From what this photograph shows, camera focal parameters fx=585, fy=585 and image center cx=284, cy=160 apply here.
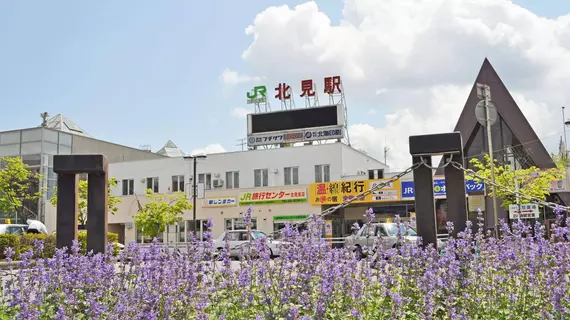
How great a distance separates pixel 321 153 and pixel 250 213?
1378 inches

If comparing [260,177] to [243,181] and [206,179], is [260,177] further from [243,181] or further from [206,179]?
[206,179]

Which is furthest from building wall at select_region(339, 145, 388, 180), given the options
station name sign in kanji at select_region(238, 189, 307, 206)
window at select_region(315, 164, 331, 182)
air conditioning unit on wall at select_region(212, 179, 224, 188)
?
air conditioning unit on wall at select_region(212, 179, 224, 188)

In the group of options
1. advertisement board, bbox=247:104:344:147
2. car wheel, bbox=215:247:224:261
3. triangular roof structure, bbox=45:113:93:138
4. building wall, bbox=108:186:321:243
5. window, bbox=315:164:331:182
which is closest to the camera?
car wheel, bbox=215:247:224:261

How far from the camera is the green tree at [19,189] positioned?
41938 mm

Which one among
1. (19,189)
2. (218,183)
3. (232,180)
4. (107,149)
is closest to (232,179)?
(232,180)

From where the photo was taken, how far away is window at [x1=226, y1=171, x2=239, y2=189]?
142ft

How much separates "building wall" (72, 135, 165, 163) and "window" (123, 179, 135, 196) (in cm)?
545

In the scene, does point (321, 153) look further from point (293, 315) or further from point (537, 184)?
point (293, 315)

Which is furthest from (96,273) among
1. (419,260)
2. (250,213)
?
(419,260)

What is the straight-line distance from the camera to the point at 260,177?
140 ft

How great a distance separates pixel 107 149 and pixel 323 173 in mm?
23155

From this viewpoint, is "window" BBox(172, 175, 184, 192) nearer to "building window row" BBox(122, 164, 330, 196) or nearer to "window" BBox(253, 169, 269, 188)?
"building window row" BBox(122, 164, 330, 196)

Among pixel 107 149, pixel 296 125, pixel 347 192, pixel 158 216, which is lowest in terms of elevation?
pixel 158 216

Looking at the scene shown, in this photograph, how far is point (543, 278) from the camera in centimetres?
565
